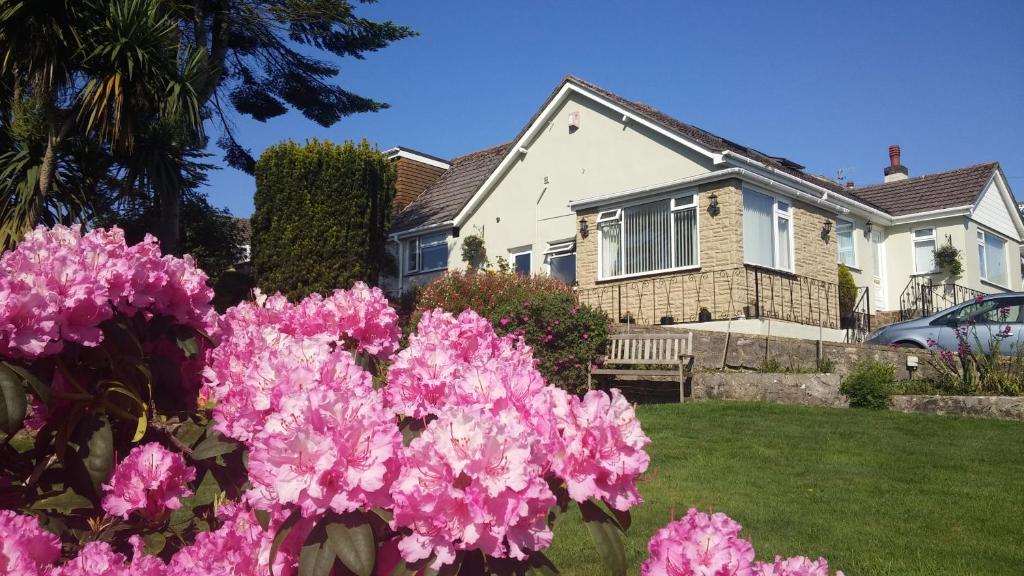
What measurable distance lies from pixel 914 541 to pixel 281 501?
486 centimetres

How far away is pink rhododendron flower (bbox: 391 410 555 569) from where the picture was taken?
1.30 meters

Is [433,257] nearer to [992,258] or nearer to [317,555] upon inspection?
[992,258]

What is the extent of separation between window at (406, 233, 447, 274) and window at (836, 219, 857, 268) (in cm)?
1090

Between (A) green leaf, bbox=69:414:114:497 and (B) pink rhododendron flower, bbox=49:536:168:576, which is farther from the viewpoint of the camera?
(A) green leaf, bbox=69:414:114:497

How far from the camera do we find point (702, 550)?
5.32 ft

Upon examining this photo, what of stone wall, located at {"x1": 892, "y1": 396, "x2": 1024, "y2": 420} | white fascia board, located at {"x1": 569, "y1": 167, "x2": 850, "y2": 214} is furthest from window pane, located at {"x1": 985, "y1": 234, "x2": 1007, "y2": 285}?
stone wall, located at {"x1": 892, "y1": 396, "x2": 1024, "y2": 420}

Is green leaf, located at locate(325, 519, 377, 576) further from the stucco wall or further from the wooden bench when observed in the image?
the stucco wall

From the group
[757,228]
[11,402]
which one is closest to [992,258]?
[757,228]

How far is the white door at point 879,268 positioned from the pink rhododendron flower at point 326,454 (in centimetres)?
2335

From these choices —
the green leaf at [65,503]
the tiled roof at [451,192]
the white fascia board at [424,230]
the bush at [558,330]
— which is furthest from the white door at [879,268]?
the green leaf at [65,503]

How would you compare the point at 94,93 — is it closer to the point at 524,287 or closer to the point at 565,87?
the point at 524,287

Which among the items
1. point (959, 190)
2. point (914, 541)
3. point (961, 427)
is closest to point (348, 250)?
point (961, 427)

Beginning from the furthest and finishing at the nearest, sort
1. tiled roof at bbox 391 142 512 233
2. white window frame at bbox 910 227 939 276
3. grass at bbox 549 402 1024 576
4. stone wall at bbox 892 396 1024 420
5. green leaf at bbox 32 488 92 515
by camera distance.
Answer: tiled roof at bbox 391 142 512 233 → white window frame at bbox 910 227 939 276 → stone wall at bbox 892 396 1024 420 → grass at bbox 549 402 1024 576 → green leaf at bbox 32 488 92 515

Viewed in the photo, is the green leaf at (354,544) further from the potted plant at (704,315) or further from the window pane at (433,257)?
the window pane at (433,257)
